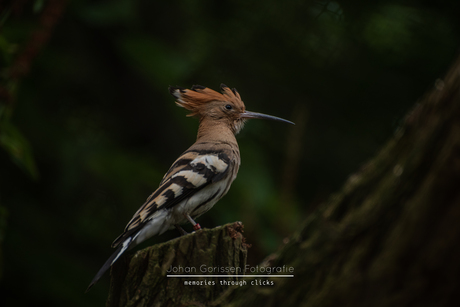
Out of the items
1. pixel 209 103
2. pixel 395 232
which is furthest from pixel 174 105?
pixel 395 232

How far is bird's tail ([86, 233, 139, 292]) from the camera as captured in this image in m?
2.14

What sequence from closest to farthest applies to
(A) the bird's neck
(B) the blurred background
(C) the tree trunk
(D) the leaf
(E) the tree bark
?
(C) the tree trunk < (E) the tree bark < (D) the leaf < (A) the bird's neck < (B) the blurred background

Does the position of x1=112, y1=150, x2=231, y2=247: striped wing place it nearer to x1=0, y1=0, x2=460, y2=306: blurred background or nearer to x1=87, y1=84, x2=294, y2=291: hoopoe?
x1=87, y1=84, x2=294, y2=291: hoopoe

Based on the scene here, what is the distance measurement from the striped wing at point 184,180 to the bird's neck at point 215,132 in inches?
10.4

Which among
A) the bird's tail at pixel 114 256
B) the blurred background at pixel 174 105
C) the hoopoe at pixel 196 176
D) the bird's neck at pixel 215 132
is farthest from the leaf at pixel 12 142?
the blurred background at pixel 174 105

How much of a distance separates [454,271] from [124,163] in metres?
4.20

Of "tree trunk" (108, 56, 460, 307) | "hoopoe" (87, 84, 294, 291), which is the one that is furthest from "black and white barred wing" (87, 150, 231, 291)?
"tree trunk" (108, 56, 460, 307)

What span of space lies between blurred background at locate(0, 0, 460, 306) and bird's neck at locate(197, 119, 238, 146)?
0.79m

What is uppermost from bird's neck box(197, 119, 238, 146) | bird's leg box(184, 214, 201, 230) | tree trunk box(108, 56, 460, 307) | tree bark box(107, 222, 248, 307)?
bird's neck box(197, 119, 238, 146)

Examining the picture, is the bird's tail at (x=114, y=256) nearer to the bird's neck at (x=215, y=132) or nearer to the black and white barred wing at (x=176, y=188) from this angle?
the black and white barred wing at (x=176, y=188)

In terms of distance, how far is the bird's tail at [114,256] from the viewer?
2141mm

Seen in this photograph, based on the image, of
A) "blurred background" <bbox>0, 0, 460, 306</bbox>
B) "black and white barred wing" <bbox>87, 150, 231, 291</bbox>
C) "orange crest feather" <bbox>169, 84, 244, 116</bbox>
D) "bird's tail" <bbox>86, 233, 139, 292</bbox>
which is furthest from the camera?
"blurred background" <bbox>0, 0, 460, 306</bbox>

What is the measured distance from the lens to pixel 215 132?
3.54 m

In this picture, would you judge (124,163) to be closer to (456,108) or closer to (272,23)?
(272,23)
